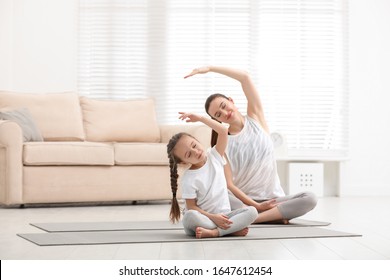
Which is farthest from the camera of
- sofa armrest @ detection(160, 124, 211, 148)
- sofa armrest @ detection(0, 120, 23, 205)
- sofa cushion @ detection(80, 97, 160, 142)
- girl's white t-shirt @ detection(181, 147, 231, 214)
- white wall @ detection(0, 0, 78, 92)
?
white wall @ detection(0, 0, 78, 92)

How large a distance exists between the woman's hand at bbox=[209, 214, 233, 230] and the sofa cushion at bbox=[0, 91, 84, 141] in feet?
9.72

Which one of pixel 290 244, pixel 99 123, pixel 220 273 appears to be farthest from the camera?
pixel 99 123

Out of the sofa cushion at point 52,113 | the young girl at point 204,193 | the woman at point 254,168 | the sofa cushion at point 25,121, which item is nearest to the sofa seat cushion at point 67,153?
the sofa cushion at point 25,121

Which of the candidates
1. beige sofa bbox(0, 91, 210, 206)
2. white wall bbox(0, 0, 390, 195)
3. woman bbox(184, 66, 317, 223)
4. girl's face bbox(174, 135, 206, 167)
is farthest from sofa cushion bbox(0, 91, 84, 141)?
girl's face bbox(174, 135, 206, 167)

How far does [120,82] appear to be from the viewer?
700 centimetres

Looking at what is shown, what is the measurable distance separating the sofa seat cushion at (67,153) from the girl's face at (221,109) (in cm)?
208

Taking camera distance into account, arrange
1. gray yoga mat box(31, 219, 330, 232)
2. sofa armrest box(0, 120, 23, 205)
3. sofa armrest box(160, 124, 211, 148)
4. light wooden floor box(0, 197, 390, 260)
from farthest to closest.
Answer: sofa armrest box(160, 124, 211, 148) < sofa armrest box(0, 120, 23, 205) < gray yoga mat box(31, 219, 330, 232) < light wooden floor box(0, 197, 390, 260)

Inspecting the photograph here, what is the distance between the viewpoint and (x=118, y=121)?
6.23 metres

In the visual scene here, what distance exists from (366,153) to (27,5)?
3499 mm

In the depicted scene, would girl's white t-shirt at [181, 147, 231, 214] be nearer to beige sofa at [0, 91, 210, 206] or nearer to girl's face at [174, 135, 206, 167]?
girl's face at [174, 135, 206, 167]

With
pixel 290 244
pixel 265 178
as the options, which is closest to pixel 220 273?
pixel 290 244

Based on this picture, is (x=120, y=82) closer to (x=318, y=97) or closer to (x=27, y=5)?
(x=27, y=5)

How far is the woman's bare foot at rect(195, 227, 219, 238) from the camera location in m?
3.23

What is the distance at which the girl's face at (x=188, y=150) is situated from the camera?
319 centimetres
